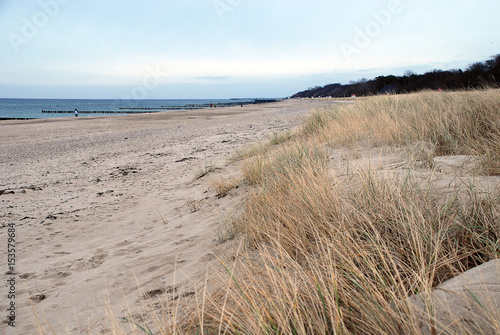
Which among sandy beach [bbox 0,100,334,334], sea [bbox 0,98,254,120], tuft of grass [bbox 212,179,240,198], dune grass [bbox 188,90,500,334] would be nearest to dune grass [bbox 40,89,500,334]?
dune grass [bbox 188,90,500,334]

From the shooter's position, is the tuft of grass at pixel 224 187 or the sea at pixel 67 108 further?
the sea at pixel 67 108

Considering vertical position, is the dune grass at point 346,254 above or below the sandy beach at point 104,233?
above

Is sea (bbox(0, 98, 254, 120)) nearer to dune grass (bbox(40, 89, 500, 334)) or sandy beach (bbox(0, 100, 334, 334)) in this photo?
sandy beach (bbox(0, 100, 334, 334))

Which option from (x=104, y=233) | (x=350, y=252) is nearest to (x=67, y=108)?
(x=104, y=233)

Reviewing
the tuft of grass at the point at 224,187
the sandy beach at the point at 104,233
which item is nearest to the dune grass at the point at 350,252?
the sandy beach at the point at 104,233

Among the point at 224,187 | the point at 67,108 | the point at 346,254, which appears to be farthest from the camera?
the point at 67,108

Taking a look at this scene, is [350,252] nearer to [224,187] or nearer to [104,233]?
[224,187]

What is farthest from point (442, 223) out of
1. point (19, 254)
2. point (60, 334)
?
point (19, 254)

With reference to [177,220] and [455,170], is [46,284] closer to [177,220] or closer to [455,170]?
[177,220]

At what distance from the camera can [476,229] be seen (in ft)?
5.44

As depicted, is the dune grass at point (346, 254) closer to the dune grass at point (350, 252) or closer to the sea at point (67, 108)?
the dune grass at point (350, 252)

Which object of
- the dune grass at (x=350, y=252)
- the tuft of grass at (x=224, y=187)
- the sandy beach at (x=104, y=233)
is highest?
the dune grass at (x=350, y=252)

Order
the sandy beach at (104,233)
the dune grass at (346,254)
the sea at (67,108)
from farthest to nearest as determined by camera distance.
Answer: the sea at (67,108), the sandy beach at (104,233), the dune grass at (346,254)

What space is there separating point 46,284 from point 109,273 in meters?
0.52
